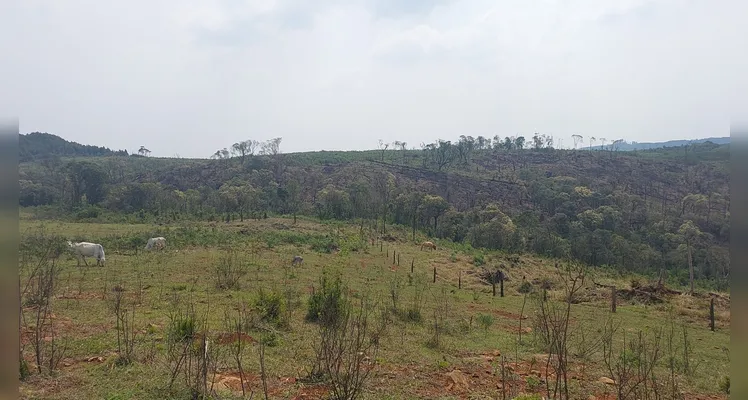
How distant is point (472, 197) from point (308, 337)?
2532 inches

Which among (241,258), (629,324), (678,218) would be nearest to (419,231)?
(241,258)

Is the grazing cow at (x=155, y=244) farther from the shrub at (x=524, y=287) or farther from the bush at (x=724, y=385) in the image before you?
the bush at (x=724, y=385)

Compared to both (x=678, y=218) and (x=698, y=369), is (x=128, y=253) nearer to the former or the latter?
(x=698, y=369)

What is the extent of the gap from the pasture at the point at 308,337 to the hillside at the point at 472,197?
9.57ft

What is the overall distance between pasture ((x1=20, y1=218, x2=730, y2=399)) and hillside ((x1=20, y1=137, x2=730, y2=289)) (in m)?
2.92

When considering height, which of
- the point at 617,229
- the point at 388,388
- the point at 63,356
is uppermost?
the point at 63,356

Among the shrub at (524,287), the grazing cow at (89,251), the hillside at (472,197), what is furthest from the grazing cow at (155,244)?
the shrub at (524,287)

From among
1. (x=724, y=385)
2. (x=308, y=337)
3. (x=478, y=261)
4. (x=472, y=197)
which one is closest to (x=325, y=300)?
(x=308, y=337)

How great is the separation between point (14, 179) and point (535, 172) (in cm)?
8598

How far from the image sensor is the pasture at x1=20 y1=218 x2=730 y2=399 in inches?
235

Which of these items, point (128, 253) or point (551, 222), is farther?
point (551, 222)

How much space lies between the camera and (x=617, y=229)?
4784cm

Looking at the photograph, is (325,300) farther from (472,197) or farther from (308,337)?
(472,197)

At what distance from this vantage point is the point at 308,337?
29.5 ft
